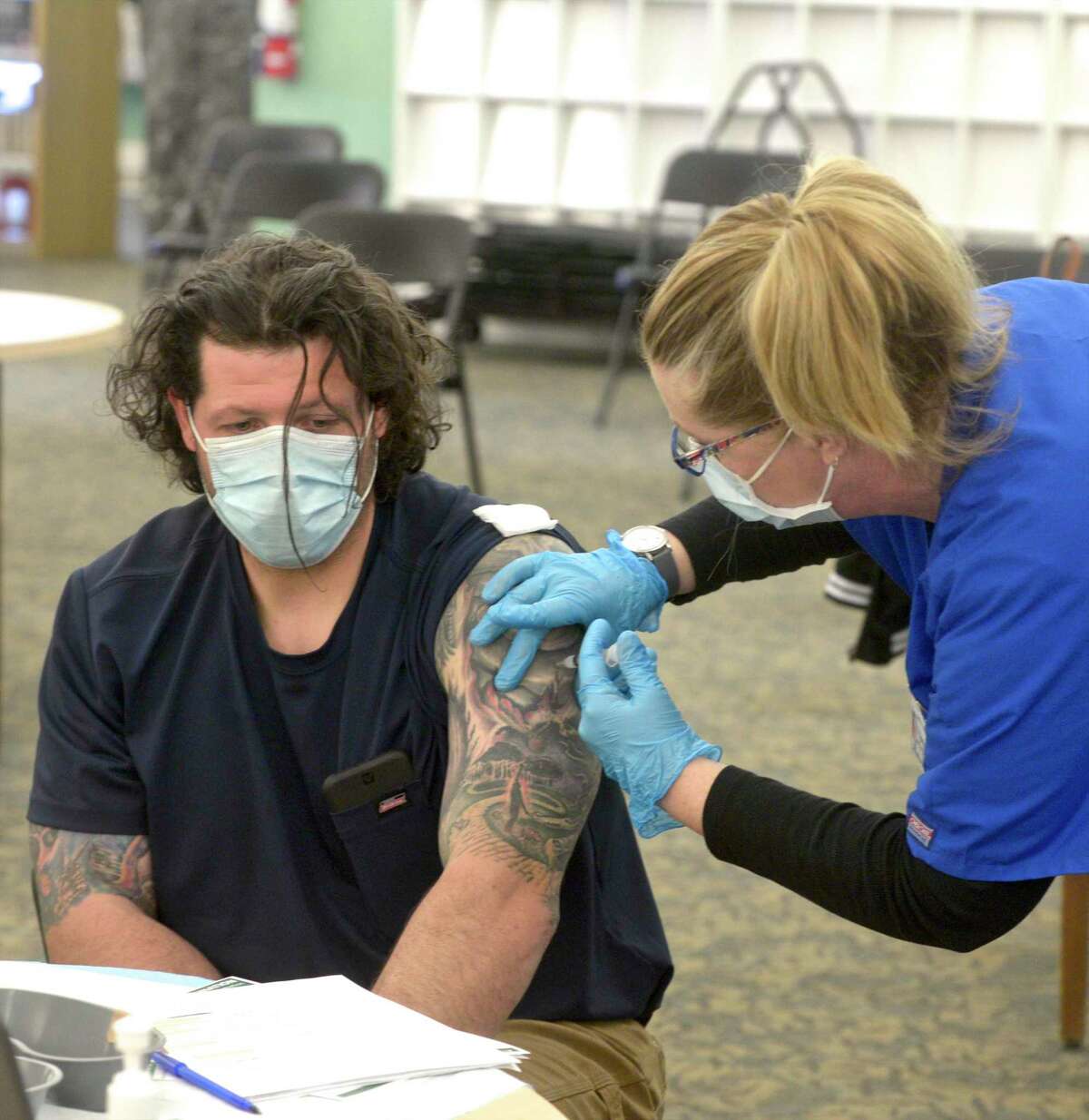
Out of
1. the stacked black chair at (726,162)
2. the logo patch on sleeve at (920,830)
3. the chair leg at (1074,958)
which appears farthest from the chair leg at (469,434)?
the logo patch on sleeve at (920,830)

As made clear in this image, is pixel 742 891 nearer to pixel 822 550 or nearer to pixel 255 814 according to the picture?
pixel 822 550

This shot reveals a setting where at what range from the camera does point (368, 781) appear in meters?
1.35

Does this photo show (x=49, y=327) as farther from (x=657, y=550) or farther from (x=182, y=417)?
(x=657, y=550)

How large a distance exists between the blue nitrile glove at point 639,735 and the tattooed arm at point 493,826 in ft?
0.18

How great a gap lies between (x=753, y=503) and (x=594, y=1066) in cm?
48

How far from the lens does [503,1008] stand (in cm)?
128

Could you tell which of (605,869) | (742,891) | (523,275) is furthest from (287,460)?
(523,275)

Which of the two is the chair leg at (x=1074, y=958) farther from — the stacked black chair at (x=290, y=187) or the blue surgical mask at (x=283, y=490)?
the stacked black chair at (x=290, y=187)

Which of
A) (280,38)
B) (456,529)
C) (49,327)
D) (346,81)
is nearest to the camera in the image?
(456,529)

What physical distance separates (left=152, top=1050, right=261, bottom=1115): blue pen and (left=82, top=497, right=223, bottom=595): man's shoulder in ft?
1.99

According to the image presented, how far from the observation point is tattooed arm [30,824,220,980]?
135 centimetres

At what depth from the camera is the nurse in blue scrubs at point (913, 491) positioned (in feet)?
3.53

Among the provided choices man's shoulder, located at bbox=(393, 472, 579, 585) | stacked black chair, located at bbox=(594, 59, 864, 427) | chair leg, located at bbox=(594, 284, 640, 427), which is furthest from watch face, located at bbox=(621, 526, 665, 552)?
chair leg, located at bbox=(594, 284, 640, 427)

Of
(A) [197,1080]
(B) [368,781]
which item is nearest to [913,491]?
(B) [368,781]
